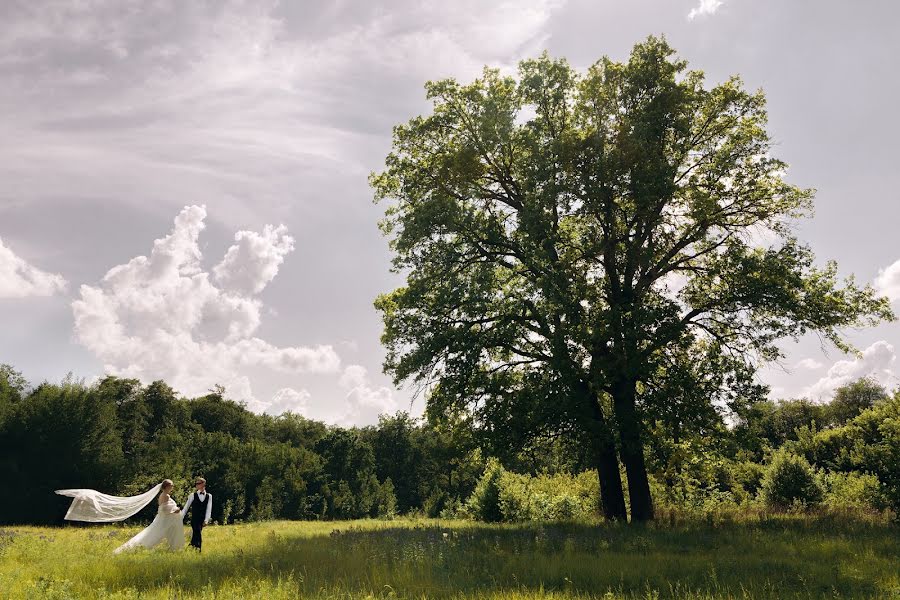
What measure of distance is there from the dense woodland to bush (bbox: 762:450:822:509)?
0.16ft

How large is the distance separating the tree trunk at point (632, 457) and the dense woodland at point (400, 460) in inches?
22.1

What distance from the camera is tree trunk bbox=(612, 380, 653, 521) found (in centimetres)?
1712

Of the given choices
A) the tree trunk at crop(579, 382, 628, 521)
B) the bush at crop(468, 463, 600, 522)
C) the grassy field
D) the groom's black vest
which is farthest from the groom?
the bush at crop(468, 463, 600, 522)

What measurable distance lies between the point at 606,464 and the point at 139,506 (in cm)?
1651

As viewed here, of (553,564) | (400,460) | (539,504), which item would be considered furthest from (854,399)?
(553,564)

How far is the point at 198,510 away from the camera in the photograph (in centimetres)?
1452

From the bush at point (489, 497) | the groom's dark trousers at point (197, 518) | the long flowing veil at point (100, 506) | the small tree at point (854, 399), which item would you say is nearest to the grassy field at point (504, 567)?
the groom's dark trousers at point (197, 518)

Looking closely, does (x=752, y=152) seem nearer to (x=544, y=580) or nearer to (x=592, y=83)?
(x=592, y=83)

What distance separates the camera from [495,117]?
19.4m

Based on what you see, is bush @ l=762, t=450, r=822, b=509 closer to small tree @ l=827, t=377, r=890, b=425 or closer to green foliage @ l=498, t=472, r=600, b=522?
green foliage @ l=498, t=472, r=600, b=522

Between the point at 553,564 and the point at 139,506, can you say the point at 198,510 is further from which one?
the point at 553,564

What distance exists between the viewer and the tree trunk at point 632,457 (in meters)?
17.1

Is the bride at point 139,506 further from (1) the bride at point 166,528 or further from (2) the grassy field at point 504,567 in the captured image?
(2) the grassy field at point 504,567

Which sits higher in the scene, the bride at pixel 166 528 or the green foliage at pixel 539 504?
the bride at pixel 166 528
